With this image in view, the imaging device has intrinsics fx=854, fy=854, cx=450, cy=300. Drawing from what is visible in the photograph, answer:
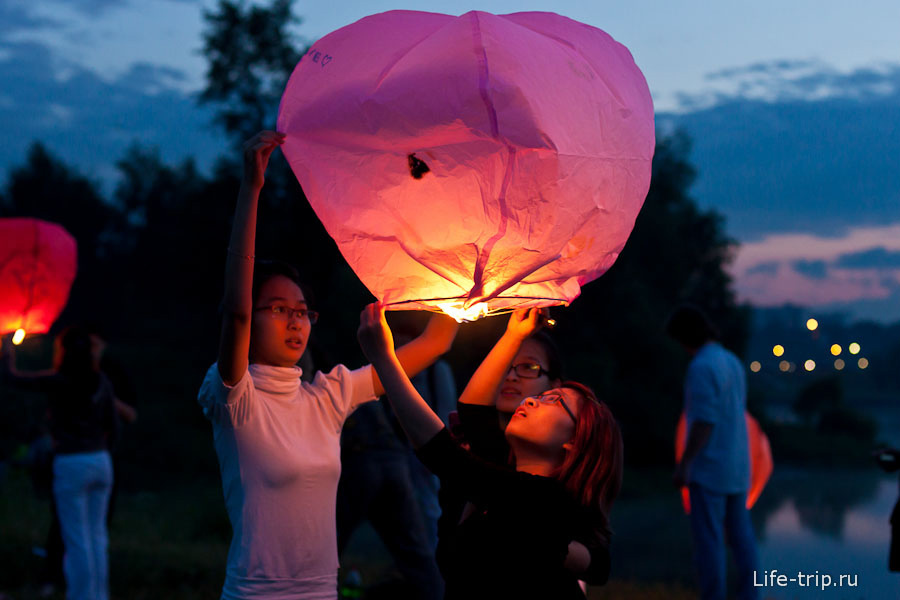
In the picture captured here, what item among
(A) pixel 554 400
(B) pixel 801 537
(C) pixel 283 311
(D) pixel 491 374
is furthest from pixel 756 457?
(B) pixel 801 537

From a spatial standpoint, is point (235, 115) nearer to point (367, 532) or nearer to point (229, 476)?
point (367, 532)

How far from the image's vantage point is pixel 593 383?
2336 cm

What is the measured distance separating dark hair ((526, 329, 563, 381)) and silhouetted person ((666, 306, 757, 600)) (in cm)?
251

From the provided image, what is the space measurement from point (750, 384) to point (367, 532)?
22804mm

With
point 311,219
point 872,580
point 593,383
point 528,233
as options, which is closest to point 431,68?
point 528,233

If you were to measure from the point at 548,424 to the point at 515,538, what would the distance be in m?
0.34

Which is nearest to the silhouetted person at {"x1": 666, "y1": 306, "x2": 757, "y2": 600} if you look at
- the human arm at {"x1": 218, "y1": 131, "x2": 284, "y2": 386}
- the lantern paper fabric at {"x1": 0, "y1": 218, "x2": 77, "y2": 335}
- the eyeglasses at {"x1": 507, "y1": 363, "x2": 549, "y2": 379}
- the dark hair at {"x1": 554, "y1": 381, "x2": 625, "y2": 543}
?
the eyeglasses at {"x1": 507, "y1": 363, "x2": 549, "y2": 379}

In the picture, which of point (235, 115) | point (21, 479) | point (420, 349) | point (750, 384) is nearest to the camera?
point (420, 349)

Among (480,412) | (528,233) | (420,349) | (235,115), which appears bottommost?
(480,412)

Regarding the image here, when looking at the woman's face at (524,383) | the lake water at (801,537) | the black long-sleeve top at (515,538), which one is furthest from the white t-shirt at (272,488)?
the lake water at (801,537)

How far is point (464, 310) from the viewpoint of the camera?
7.32 feet

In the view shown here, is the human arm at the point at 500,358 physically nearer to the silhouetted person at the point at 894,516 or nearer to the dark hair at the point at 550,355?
the dark hair at the point at 550,355

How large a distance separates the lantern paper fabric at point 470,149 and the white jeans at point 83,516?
3.94m

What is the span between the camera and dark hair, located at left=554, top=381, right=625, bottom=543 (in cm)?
243
